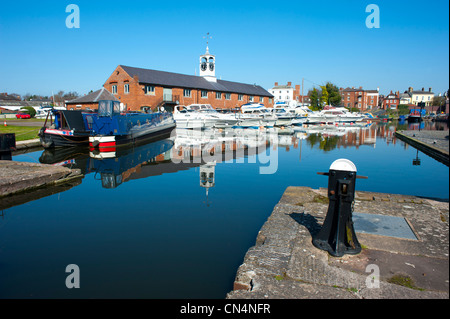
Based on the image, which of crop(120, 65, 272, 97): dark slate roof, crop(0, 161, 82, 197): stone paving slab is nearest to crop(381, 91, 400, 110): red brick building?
crop(120, 65, 272, 97): dark slate roof

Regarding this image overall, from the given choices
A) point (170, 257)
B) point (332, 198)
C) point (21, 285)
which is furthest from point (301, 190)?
point (21, 285)

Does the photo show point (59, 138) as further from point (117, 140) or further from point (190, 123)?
point (190, 123)

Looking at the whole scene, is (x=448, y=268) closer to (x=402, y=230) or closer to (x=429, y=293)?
(x=429, y=293)

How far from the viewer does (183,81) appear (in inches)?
1837

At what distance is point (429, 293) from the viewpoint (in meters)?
3.40

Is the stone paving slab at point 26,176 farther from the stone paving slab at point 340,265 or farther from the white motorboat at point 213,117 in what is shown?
the white motorboat at point 213,117

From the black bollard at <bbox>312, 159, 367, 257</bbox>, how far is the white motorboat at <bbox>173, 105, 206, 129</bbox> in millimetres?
28680

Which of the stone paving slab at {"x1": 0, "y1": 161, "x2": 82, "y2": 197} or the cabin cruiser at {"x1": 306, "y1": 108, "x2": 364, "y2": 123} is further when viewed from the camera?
the cabin cruiser at {"x1": 306, "y1": 108, "x2": 364, "y2": 123}

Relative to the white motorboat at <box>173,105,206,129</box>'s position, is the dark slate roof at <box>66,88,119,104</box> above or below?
above

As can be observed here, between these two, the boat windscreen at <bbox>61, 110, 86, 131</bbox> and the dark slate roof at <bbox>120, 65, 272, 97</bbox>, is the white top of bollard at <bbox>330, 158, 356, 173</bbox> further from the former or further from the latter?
the dark slate roof at <bbox>120, 65, 272, 97</bbox>

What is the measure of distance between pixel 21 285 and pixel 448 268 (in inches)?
223

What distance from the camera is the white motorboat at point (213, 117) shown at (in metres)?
32.7

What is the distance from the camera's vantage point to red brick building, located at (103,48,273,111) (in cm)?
4006
